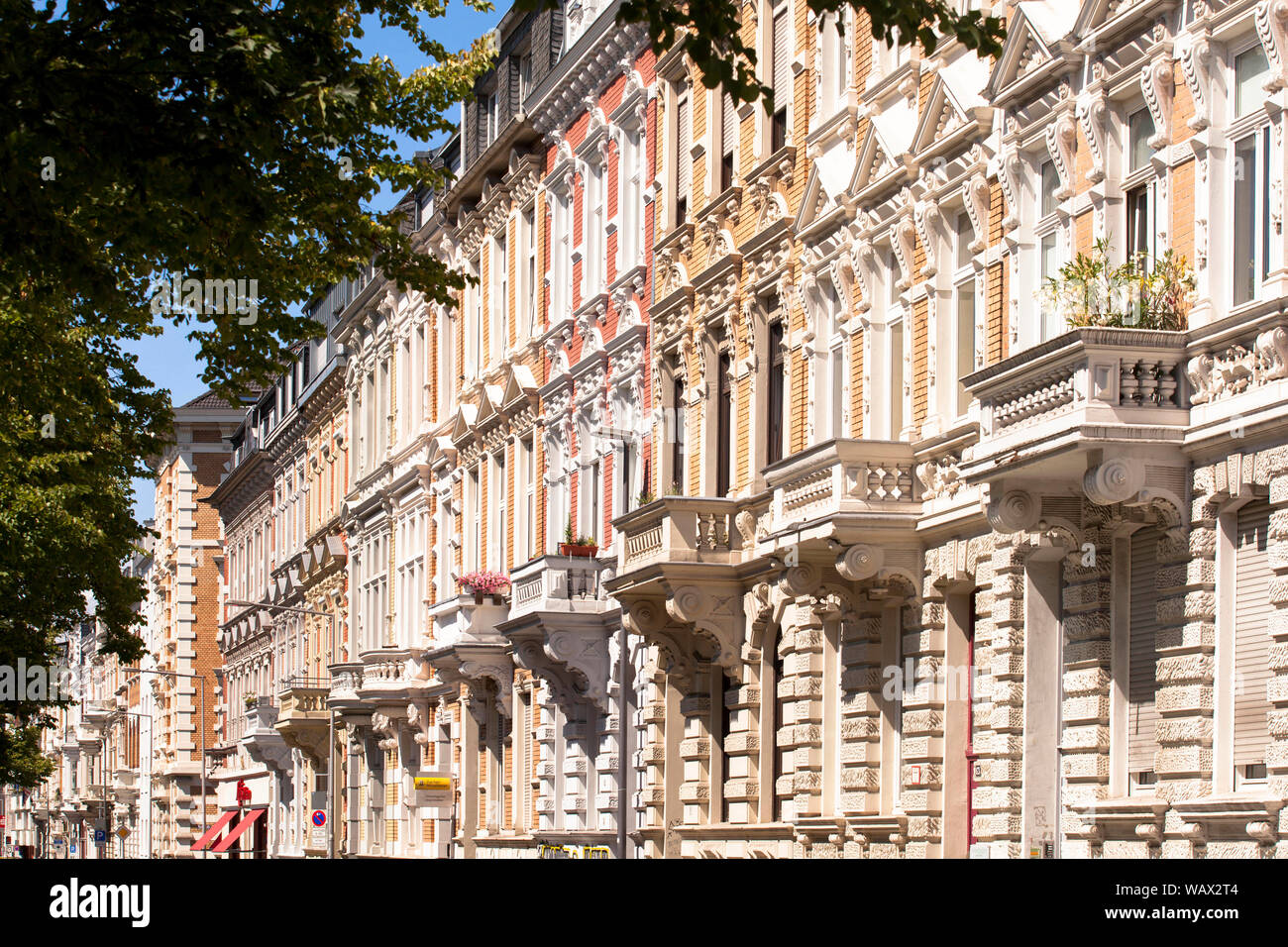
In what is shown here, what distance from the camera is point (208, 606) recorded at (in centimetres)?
9138

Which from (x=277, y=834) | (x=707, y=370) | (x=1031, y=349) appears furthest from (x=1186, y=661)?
(x=277, y=834)

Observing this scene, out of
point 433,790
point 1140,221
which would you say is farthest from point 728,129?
point 433,790

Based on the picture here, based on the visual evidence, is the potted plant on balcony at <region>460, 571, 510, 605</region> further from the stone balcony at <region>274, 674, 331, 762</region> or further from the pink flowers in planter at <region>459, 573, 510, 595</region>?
the stone balcony at <region>274, 674, 331, 762</region>

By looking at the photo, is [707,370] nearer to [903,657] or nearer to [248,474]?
[903,657]

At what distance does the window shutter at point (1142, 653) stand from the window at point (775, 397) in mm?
10267

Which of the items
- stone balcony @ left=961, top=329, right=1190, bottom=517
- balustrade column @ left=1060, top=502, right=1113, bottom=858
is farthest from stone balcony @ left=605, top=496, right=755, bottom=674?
stone balcony @ left=961, top=329, right=1190, bottom=517

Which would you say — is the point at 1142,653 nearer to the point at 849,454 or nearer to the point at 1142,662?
the point at 1142,662

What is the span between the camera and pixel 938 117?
22.9 metres

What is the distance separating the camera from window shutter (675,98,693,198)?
32469 millimetres

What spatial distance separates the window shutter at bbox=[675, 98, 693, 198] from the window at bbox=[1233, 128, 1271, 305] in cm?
1566

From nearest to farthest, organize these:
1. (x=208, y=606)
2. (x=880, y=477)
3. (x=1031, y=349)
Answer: (x=1031, y=349) → (x=880, y=477) → (x=208, y=606)

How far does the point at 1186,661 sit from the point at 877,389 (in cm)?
800

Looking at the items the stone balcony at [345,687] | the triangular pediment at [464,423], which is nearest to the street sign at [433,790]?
the triangular pediment at [464,423]

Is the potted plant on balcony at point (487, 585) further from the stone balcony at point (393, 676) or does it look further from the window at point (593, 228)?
the stone balcony at point (393, 676)
